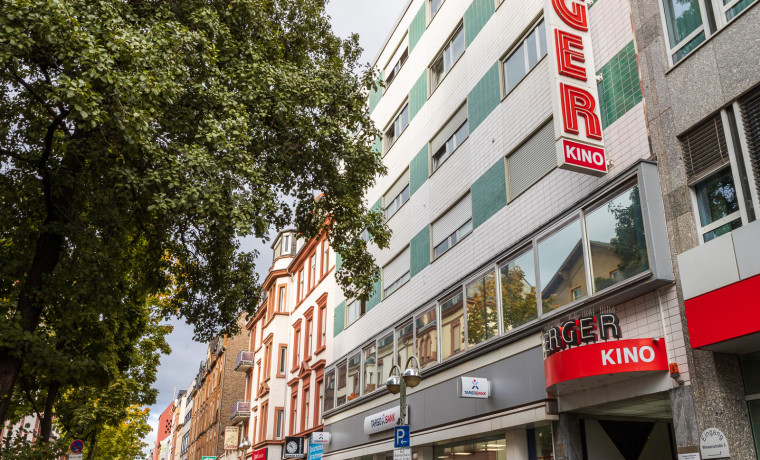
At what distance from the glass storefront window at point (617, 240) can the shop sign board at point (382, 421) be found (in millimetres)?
9285

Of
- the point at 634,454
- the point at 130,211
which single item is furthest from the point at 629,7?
the point at 130,211

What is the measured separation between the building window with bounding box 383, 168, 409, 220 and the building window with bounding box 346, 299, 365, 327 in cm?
390

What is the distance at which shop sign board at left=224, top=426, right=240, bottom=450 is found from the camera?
47.8 metres

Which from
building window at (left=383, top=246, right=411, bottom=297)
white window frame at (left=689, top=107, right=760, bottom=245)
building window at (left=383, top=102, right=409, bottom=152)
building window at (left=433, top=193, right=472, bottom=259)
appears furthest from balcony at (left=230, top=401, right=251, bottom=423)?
white window frame at (left=689, top=107, right=760, bottom=245)

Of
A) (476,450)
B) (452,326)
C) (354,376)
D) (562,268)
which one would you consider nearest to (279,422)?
(354,376)

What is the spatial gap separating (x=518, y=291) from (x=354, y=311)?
1315 cm

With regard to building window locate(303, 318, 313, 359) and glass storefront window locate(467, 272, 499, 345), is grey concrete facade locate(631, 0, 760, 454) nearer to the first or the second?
glass storefront window locate(467, 272, 499, 345)

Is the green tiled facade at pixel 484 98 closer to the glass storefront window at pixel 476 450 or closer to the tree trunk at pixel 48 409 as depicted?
the glass storefront window at pixel 476 450

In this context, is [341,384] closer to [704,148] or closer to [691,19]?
[704,148]

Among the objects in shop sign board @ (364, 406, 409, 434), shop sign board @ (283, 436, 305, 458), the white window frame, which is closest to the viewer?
the white window frame

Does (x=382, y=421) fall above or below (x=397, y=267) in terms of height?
below

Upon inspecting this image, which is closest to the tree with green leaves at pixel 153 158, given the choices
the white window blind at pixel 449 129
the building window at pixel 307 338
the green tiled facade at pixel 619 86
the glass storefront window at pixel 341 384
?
the white window blind at pixel 449 129

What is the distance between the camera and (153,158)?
412 inches

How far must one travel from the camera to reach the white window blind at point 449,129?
18.0 meters
